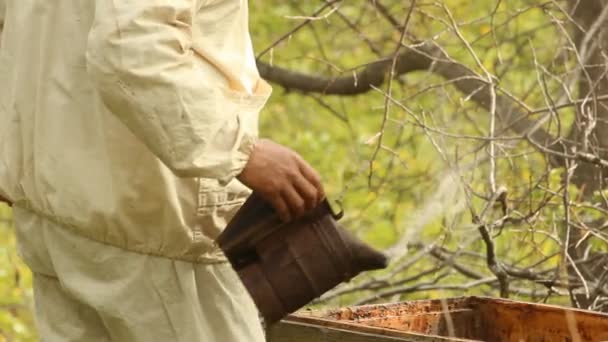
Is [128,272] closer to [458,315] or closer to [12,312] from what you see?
[458,315]

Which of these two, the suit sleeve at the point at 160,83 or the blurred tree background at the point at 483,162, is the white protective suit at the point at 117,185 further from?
the blurred tree background at the point at 483,162

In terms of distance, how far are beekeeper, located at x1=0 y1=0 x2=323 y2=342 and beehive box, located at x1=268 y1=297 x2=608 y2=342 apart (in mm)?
404

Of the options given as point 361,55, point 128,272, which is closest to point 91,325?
point 128,272

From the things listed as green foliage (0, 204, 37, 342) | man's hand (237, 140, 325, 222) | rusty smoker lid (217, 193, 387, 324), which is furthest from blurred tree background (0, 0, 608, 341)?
man's hand (237, 140, 325, 222)

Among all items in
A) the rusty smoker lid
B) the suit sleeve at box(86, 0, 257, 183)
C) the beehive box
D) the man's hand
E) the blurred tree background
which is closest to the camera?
the suit sleeve at box(86, 0, 257, 183)

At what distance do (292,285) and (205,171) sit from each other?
374 mm

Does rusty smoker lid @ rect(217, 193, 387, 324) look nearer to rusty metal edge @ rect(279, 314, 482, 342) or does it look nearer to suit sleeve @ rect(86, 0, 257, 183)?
suit sleeve @ rect(86, 0, 257, 183)

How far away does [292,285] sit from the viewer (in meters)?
3.14

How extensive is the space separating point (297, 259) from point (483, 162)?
278 centimetres

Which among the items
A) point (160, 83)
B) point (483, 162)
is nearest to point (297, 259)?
point (160, 83)

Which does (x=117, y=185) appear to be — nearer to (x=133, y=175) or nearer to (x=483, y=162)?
(x=133, y=175)

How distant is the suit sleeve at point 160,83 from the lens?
2.84 meters

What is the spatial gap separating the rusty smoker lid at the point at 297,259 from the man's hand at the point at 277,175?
11 cm

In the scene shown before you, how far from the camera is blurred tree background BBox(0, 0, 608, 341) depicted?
4.94m
